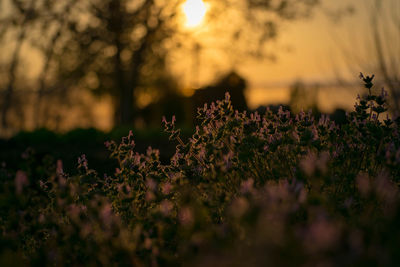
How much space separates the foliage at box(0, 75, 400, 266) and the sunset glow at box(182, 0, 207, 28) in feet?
42.2

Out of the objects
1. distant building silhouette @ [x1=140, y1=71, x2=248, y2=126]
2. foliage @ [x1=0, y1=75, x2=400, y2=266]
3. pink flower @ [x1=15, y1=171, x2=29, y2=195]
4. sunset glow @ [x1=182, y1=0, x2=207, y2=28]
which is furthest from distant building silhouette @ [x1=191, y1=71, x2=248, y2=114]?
pink flower @ [x1=15, y1=171, x2=29, y2=195]

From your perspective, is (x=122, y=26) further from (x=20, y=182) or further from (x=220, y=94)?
(x=20, y=182)

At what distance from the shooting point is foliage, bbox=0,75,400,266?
1937 millimetres

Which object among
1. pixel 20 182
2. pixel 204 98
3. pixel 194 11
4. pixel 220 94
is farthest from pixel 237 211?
pixel 194 11

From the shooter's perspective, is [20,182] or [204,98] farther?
[204,98]

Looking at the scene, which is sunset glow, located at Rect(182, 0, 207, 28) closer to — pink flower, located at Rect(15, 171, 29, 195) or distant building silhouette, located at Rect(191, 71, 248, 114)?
distant building silhouette, located at Rect(191, 71, 248, 114)

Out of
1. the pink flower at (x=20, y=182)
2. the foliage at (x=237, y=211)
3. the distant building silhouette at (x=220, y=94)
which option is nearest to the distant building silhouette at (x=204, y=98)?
the distant building silhouette at (x=220, y=94)

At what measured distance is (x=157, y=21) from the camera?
17875 millimetres

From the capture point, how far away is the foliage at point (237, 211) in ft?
6.35

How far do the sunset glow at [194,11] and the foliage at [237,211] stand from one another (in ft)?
42.2

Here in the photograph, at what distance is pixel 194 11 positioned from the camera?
1753 cm

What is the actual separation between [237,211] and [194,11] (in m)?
16.2

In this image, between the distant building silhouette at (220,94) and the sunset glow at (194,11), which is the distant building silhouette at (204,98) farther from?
the sunset glow at (194,11)

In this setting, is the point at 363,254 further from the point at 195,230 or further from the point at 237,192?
the point at 237,192
